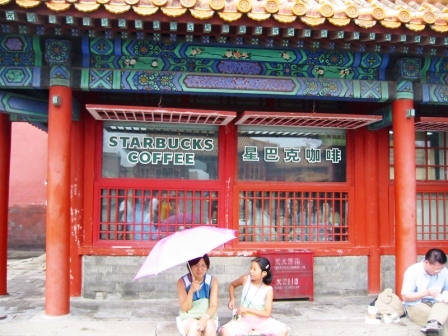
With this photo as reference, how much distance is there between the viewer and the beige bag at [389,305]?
19.5ft

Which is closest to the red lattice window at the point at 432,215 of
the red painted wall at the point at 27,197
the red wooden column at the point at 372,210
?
the red wooden column at the point at 372,210

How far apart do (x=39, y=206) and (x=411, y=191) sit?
11082mm

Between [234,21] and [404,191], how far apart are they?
128 inches

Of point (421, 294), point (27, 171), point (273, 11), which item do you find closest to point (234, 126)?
point (273, 11)

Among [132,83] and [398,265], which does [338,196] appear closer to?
[398,265]

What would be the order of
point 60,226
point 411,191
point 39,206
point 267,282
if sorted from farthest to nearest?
1. point 39,206
2. point 411,191
3. point 60,226
4. point 267,282

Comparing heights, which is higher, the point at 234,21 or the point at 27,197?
the point at 234,21

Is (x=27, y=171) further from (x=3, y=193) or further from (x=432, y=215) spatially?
(x=432, y=215)

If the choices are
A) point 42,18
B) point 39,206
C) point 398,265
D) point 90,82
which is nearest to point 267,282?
point 398,265

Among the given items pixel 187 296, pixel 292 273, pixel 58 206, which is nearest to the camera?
pixel 187 296

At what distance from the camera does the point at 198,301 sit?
5.09 meters

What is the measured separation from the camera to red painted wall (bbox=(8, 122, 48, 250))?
14.1 meters

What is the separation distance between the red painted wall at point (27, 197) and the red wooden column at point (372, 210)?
989 centimetres

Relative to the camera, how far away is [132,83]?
6.16m
